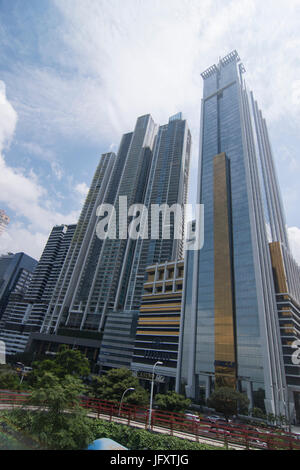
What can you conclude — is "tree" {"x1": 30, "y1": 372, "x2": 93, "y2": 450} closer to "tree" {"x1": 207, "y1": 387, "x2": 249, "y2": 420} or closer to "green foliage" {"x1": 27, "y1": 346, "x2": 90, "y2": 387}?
"green foliage" {"x1": 27, "y1": 346, "x2": 90, "y2": 387}

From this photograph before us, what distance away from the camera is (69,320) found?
126m

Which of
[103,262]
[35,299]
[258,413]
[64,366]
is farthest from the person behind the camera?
[35,299]

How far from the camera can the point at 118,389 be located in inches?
1409

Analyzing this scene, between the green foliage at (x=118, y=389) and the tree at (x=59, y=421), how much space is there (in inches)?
830

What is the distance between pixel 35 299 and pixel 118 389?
468 feet

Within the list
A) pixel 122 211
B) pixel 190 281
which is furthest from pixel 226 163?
pixel 122 211

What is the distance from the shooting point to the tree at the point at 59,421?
13148 millimetres

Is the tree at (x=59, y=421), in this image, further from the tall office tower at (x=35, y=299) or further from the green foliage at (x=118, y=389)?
the tall office tower at (x=35, y=299)

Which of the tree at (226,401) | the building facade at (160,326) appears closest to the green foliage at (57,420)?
the tree at (226,401)

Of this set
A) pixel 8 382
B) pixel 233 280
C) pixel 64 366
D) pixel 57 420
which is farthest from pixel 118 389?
pixel 233 280

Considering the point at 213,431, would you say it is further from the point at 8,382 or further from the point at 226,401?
the point at 226,401

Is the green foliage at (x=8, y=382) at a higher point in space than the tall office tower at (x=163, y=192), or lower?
lower
